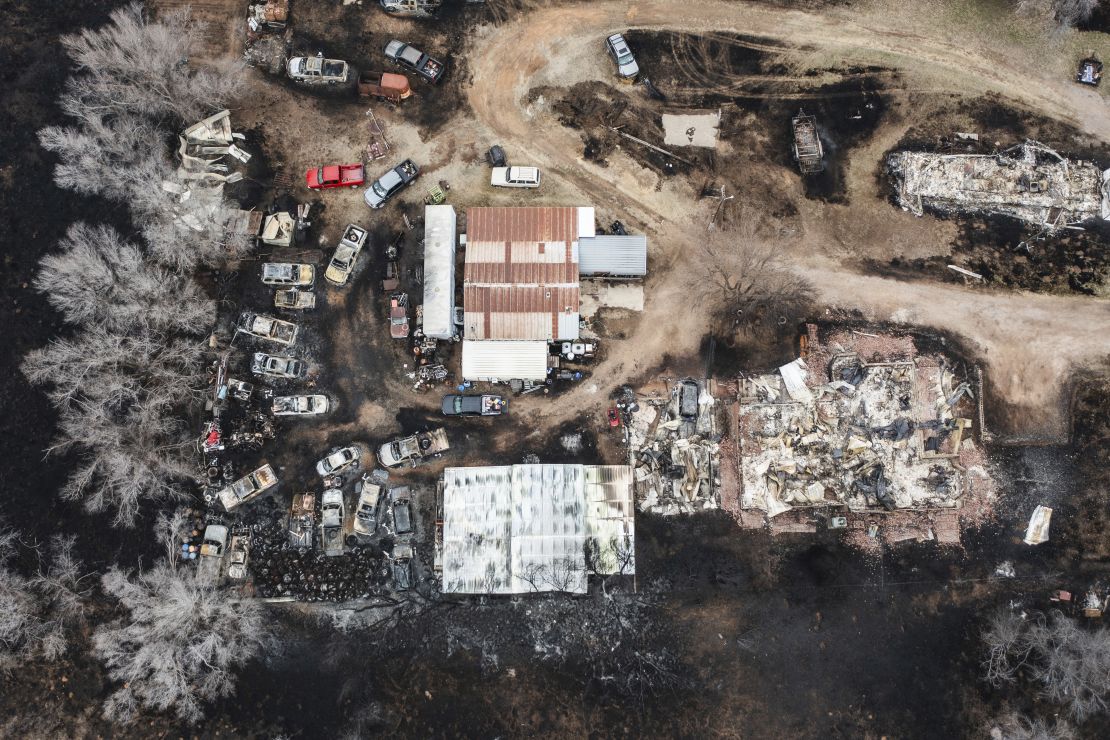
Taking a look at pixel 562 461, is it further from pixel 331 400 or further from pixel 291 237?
pixel 291 237

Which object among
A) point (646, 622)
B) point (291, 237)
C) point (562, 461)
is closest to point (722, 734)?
point (646, 622)

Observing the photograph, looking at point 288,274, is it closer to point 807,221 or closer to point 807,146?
point 807,221

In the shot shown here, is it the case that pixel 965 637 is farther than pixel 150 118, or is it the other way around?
pixel 150 118

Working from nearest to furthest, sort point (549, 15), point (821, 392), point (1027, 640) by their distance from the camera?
point (1027, 640) → point (821, 392) → point (549, 15)

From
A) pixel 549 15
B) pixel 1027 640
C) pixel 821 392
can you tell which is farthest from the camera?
pixel 549 15

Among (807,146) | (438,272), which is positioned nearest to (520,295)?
(438,272)

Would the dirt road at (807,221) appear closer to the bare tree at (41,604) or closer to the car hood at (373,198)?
the car hood at (373,198)
